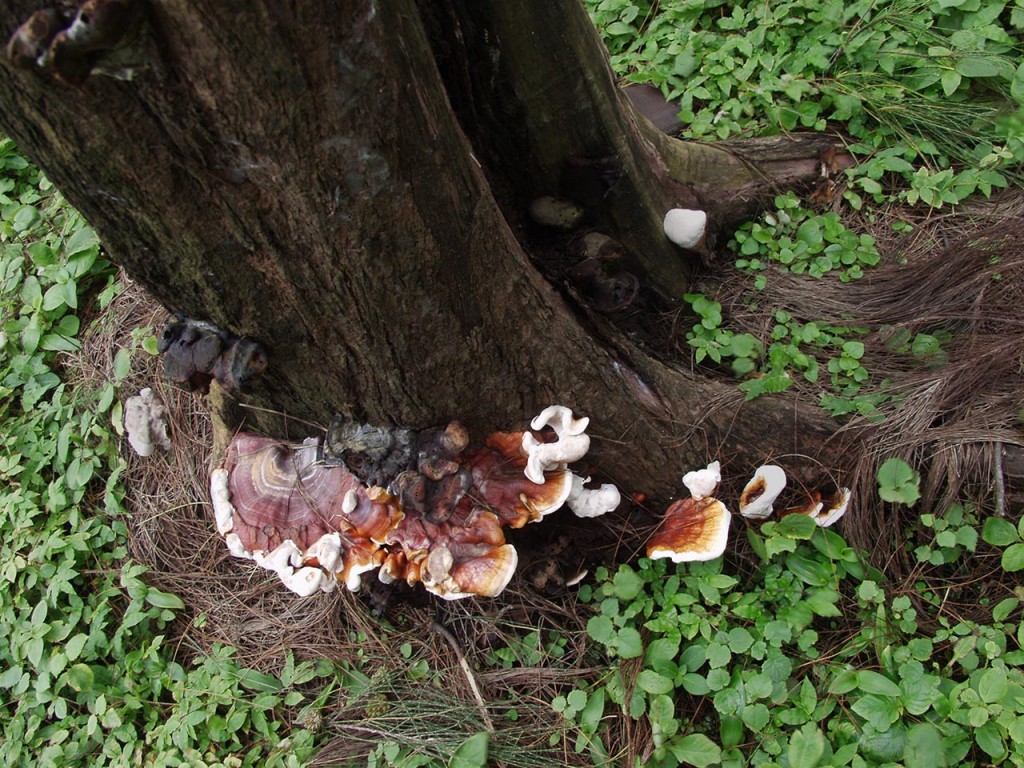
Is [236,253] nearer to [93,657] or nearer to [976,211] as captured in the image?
[93,657]

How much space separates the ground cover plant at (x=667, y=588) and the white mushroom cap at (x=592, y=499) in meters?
0.30

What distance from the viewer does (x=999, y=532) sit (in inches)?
88.5

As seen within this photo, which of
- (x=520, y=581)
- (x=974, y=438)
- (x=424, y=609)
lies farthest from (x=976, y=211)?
(x=424, y=609)

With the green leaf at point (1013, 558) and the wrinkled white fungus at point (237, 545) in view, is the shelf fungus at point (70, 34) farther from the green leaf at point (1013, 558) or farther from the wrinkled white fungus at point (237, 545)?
the green leaf at point (1013, 558)

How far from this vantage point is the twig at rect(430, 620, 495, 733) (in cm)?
259

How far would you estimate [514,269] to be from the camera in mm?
2082

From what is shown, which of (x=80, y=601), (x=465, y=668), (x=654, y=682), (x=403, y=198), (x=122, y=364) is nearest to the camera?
(x=403, y=198)

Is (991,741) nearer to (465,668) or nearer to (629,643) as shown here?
(629,643)

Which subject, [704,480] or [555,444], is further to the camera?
[704,480]

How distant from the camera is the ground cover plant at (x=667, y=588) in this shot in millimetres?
2242

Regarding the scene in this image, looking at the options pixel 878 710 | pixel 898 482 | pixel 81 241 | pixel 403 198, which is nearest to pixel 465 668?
pixel 878 710

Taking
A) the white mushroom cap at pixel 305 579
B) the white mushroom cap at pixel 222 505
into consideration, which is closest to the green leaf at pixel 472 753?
the white mushroom cap at pixel 305 579

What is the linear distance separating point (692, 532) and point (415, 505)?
3.00 feet

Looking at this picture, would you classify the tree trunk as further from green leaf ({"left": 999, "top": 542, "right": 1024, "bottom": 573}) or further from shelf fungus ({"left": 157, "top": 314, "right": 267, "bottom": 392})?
green leaf ({"left": 999, "top": 542, "right": 1024, "bottom": 573})
